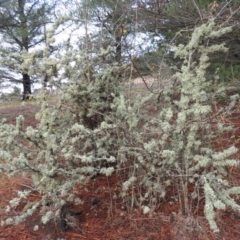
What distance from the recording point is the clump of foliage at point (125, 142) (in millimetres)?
2535

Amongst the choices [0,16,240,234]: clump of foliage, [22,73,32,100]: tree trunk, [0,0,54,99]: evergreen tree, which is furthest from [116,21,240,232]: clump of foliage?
[0,0,54,99]: evergreen tree

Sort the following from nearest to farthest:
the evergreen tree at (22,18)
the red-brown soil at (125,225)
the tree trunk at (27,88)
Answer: the red-brown soil at (125,225) < the tree trunk at (27,88) < the evergreen tree at (22,18)

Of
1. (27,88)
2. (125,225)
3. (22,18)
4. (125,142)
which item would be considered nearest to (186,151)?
(125,142)

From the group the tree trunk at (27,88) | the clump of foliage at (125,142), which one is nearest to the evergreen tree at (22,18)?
the tree trunk at (27,88)

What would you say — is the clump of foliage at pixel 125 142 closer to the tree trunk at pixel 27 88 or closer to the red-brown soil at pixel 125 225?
the red-brown soil at pixel 125 225

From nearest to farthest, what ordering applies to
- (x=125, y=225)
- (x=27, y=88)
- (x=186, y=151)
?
(x=186, y=151) → (x=125, y=225) → (x=27, y=88)

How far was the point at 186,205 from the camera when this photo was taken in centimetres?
281

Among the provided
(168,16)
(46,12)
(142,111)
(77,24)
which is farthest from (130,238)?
(46,12)

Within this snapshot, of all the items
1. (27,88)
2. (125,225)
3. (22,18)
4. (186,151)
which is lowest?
(125,225)

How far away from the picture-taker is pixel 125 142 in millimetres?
2947

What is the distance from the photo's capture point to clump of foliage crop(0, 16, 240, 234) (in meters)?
2.54

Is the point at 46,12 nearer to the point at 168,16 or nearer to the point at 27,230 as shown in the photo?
the point at 168,16

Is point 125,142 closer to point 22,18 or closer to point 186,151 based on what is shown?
point 186,151

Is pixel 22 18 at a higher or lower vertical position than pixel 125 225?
higher
